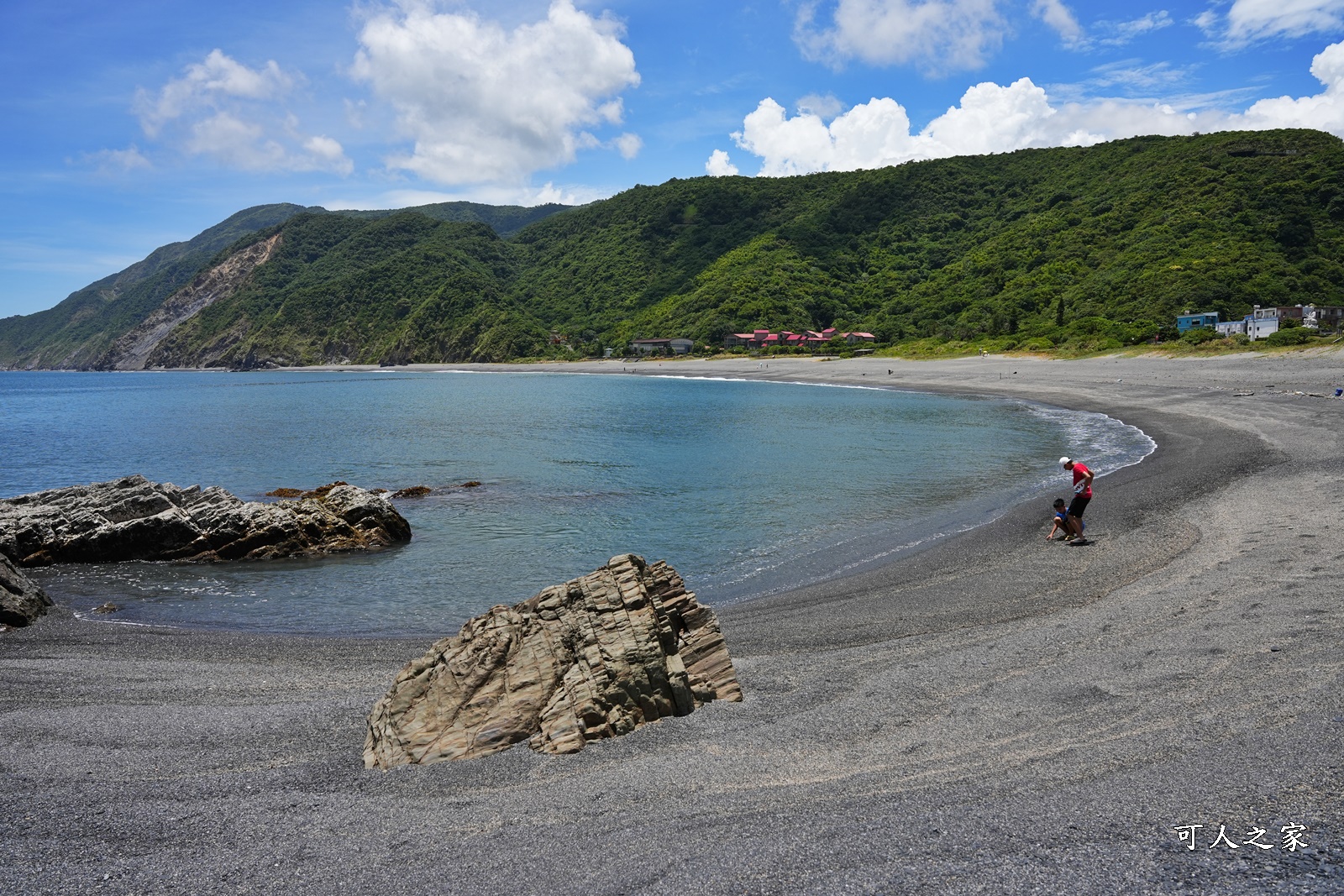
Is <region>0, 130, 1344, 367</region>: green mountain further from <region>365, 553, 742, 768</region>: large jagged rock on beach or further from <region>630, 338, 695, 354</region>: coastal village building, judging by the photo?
<region>365, 553, 742, 768</region>: large jagged rock on beach

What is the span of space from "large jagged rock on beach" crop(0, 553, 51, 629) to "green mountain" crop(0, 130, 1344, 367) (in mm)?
69259

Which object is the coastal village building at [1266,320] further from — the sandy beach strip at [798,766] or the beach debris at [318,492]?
the beach debris at [318,492]

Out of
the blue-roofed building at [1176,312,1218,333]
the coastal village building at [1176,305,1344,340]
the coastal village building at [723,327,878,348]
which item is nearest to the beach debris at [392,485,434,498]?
the coastal village building at [1176,305,1344,340]

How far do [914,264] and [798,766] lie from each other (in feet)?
447

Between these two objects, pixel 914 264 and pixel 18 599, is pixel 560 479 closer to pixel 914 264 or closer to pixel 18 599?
pixel 18 599

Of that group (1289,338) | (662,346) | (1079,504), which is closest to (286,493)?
(1079,504)

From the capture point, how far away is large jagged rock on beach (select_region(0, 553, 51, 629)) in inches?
402

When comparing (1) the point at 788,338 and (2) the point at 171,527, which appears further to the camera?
(1) the point at 788,338

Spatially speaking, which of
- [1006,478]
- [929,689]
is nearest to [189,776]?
[929,689]

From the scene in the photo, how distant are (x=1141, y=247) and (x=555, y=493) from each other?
88996 millimetres

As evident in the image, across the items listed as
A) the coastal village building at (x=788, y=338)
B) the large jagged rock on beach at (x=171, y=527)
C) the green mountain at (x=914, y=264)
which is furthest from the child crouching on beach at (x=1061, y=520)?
the coastal village building at (x=788, y=338)

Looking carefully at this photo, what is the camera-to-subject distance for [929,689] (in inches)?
270

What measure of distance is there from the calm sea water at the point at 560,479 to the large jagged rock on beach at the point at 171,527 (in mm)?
522

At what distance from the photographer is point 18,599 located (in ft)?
34.1
